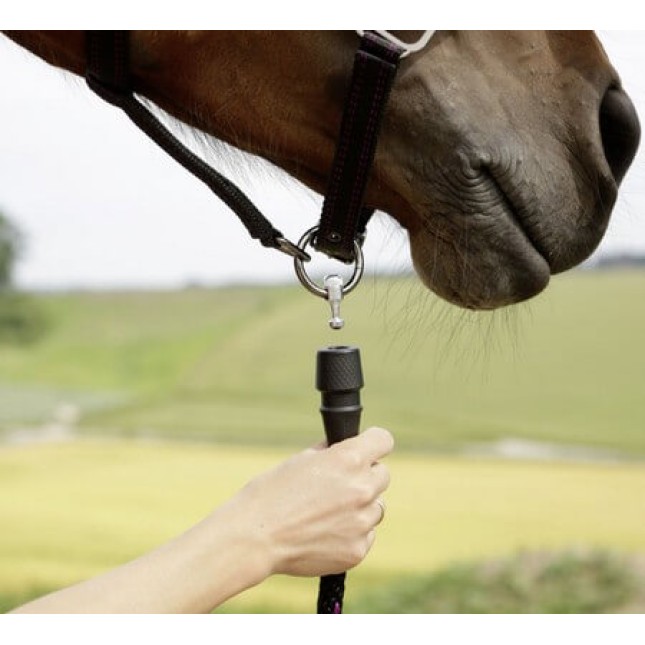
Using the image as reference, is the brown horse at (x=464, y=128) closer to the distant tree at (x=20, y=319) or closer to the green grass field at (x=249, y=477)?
the green grass field at (x=249, y=477)

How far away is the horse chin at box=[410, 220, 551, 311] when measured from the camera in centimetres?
68

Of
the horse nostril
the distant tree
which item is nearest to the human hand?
the horse nostril

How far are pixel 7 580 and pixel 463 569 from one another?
1.10 meters

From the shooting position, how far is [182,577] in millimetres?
516

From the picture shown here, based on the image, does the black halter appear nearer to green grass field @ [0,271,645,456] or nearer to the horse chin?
the horse chin

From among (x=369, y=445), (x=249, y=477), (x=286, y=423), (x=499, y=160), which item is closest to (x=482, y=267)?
(x=499, y=160)

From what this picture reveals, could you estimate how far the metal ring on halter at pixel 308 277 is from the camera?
657 millimetres

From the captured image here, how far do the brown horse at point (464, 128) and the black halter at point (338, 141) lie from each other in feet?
0.06

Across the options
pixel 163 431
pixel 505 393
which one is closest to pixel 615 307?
pixel 505 393

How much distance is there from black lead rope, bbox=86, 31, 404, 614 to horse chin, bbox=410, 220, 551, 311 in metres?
0.06

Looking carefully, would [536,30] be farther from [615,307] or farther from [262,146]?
[615,307]

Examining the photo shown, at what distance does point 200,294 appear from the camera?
2688 millimetres

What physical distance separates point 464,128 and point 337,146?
0.10 meters

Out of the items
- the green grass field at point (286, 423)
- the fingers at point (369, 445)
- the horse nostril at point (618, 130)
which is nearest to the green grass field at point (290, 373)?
the green grass field at point (286, 423)
